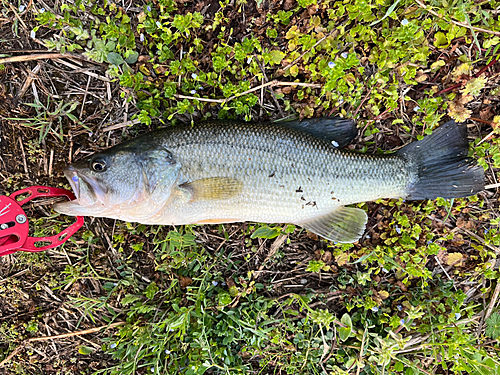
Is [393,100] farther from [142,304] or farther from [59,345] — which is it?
[59,345]

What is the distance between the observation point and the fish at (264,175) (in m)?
2.65

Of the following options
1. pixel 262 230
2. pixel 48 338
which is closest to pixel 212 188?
pixel 262 230

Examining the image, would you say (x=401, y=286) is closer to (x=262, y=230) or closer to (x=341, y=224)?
(x=341, y=224)

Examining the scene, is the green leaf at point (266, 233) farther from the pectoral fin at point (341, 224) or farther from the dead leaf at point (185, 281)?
the dead leaf at point (185, 281)

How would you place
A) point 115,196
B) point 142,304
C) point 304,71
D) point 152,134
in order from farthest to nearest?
point 142,304 < point 304,71 < point 152,134 < point 115,196

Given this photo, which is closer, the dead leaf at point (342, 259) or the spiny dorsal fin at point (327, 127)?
the spiny dorsal fin at point (327, 127)

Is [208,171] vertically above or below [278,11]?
below

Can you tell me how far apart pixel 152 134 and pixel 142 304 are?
185cm

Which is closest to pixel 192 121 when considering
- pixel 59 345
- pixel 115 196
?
pixel 115 196

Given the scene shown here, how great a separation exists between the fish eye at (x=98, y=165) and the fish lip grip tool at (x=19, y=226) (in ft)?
2.07

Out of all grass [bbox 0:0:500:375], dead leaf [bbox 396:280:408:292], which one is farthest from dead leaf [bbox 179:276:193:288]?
dead leaf [bbox 396:280:408:292]

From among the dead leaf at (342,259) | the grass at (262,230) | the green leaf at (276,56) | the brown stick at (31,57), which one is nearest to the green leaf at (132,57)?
the grass at (262,230)

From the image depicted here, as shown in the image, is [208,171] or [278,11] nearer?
[208,171]

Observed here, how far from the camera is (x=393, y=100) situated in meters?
2.94
